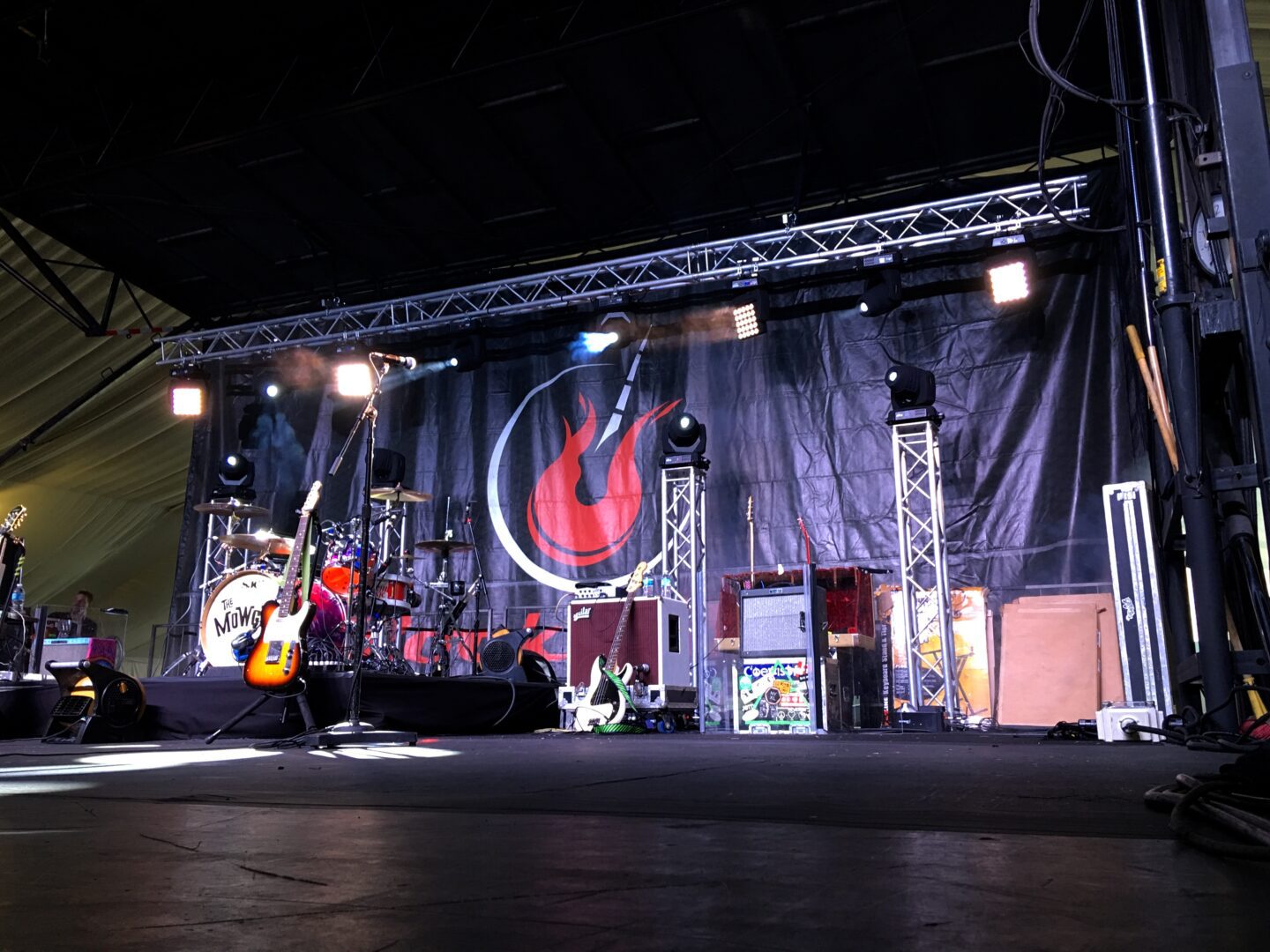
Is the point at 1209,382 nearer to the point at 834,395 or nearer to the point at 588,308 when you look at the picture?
the point at 834,395

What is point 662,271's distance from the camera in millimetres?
9102

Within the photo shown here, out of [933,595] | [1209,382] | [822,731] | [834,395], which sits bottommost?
[822,731]

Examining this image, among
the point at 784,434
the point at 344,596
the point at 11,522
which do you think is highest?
the point at 784,434

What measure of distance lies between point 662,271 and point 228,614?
16.6 feet

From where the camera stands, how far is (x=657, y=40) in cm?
688

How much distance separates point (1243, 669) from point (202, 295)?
34.7 ft

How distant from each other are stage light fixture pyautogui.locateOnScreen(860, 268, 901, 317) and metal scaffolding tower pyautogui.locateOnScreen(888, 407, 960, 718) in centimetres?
111

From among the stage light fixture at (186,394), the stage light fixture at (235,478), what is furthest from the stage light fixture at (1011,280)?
the stage light fixture at (186,394)

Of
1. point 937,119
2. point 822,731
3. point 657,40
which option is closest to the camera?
point 822,731

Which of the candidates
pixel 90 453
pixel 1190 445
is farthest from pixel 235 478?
pixel 1190 445

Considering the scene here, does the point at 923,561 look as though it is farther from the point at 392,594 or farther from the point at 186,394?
the point at 186,394

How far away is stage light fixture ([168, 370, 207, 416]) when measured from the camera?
9.84 m

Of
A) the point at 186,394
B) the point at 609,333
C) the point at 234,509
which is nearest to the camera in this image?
the point at 234,509

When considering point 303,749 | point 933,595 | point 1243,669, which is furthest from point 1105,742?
point 303,749
